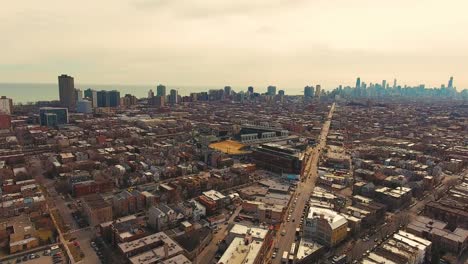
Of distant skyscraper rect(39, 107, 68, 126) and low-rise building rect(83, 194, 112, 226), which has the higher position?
distant skyscraper rect(39, 107, 68, 126)

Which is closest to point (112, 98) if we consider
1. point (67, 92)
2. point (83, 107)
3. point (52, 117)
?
point (67, 92)

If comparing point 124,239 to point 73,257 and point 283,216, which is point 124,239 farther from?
point 283,216

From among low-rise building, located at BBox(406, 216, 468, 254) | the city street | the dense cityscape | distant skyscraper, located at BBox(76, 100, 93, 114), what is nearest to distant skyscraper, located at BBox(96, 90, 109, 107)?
distant skyscraper, located at BBox(76, 100, 93, 114)

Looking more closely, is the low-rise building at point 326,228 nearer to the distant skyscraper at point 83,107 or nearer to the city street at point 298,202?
the city street at point 298,202

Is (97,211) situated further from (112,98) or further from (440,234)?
(112,98)

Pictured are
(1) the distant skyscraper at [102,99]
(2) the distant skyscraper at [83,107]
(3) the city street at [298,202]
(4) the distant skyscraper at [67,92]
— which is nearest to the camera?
(3) the city street at [298,202]

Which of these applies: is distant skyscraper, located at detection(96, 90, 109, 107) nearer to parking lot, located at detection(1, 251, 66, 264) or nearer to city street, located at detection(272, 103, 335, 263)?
city street, located at detection(272, 103, 335, 263)

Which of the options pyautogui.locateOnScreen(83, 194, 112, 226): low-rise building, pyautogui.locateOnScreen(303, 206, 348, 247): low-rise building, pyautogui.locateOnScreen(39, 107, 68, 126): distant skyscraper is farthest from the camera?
pyautogui.locateOnScreen(39, 107, 68, 126): distant skyscraper

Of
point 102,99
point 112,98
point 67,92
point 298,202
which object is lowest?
point 298,202

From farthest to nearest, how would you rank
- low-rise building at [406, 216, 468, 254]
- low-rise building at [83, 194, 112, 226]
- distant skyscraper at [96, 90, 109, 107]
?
distant skyscraper at [96, 90, 109, 107]
low-rise building at [83, 194, 112, 226]
low-rise building at [406, 216, 468, 254]

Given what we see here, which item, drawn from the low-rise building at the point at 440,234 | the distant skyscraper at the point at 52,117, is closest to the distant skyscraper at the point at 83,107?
the distant skyscraper at the point at 52,117

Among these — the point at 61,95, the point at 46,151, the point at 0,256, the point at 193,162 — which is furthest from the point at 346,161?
the point at 61,95
